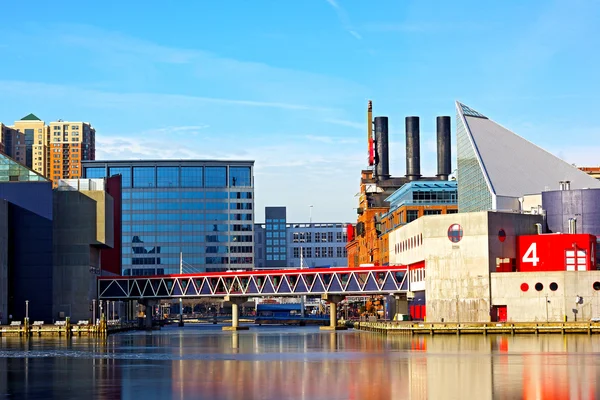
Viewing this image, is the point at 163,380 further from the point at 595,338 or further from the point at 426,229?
the point at 426,229

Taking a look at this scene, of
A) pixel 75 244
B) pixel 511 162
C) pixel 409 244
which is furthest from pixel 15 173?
pixel 511 162

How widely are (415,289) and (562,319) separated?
83.5ft

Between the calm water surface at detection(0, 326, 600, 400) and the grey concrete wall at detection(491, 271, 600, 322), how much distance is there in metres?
27.2

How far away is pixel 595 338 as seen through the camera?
11406 cm

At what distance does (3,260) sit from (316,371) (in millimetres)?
95624

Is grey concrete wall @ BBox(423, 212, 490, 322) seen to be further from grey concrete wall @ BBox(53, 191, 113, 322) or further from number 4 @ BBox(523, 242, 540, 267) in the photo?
grey concrete wall @ BBox(53, 191, 113, 322)

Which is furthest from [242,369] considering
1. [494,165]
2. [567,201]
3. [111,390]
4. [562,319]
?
[494,165]

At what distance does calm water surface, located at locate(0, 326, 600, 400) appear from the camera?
57.3 meters

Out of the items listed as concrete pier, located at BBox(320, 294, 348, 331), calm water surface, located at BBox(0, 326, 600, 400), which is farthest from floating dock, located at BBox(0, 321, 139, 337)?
calm water surface, located at BBox(0, 326, 600, 400)

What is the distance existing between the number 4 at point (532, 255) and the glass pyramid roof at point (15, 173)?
76299 millimetres

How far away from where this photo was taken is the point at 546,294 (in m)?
136

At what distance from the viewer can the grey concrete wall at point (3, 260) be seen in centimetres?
15638

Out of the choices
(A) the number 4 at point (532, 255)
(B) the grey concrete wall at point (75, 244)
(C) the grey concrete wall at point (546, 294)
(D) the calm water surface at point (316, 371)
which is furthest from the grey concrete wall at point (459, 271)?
(B) the grey concrete wall at point (75, 244)

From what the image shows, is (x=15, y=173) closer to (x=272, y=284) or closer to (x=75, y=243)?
(x=75, y=243)
